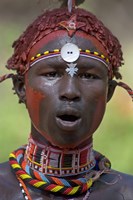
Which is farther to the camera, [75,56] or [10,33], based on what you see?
[10,33]

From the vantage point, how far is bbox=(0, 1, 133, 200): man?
330 centimetres

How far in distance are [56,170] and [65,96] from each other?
42cm

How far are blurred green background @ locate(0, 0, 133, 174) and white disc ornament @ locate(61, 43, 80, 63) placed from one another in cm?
341

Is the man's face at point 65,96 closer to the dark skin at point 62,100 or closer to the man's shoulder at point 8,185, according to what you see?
the dark skin at point 62,100

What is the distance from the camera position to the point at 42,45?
3424 millimetres

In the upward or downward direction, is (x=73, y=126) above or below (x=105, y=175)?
above

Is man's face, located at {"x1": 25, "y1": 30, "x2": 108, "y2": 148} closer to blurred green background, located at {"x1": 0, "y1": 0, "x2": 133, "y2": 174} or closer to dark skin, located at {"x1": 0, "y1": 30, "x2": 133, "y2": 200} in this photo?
dark skin, located at {"x1": 0, "y1": 30, "x2": 133, "y2": 200}

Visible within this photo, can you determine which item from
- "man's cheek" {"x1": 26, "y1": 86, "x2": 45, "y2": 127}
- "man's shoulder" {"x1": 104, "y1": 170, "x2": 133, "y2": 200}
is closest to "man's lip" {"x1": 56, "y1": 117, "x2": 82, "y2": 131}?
"man's cheek" {"x1": 26, "y1": 86, "x2": 45, "y2": 127}

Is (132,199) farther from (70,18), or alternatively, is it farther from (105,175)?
(70,18)

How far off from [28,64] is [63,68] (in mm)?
201

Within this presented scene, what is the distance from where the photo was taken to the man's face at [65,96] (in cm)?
326

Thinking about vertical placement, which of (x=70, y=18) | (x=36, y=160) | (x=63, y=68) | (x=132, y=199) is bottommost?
(x=132, y=199)

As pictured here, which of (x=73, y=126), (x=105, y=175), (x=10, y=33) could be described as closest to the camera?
(x=73, y=126)

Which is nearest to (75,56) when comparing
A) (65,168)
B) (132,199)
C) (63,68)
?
(63,68)
